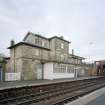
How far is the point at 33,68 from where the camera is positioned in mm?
29703

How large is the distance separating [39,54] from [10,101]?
21829mm

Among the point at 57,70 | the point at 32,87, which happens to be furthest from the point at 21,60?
the point at 32,87

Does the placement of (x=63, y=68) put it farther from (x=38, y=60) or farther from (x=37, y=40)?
(x=37, y=40)

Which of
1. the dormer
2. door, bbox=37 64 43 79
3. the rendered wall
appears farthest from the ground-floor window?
the dormer

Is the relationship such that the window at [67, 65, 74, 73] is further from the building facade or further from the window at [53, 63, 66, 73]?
the window at [53, 63, 66, 73]

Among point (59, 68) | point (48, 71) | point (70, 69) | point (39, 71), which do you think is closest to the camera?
point (39, 71)

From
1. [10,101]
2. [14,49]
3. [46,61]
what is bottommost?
[10,101]

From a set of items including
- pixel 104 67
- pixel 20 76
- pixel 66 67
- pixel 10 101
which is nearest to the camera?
pixel 10 101

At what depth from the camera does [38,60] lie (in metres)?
31.4

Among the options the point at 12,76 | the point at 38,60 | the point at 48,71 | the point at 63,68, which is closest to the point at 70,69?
the point at 63,68

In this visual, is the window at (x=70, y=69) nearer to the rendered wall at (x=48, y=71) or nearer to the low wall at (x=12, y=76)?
the rendered wall at (x=48, y=71)

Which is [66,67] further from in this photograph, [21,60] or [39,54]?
[21,60]

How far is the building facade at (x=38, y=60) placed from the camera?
93.4 ft

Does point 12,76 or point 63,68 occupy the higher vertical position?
point 63,68
